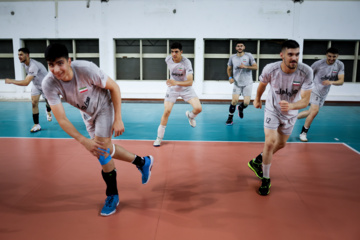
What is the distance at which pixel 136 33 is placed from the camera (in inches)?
492

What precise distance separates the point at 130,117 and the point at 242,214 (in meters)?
6.53

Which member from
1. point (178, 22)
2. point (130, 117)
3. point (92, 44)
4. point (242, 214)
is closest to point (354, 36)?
point (178, 22)

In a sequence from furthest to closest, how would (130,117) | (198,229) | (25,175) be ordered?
(130,117)
(25,175)
(198,229)

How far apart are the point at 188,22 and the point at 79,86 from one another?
10278 millimetres

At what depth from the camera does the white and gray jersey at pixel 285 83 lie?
11.8 ft

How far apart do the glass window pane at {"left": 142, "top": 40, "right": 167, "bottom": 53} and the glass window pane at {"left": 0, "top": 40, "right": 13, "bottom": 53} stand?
6148mm

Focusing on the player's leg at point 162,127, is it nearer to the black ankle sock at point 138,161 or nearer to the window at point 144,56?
the black ankle sock at point 138,161

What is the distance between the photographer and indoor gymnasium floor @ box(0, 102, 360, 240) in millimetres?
2832

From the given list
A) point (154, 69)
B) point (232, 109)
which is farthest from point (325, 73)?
point (154, 69)

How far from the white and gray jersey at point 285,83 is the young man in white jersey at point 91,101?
1.94 m

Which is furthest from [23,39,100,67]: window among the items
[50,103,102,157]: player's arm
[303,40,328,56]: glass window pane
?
[50,103,102,157]: player's arm

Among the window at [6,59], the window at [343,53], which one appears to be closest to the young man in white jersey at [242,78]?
the window at [343,53]

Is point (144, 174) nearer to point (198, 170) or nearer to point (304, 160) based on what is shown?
point (198, 170)

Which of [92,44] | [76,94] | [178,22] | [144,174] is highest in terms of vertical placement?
[178,22]
